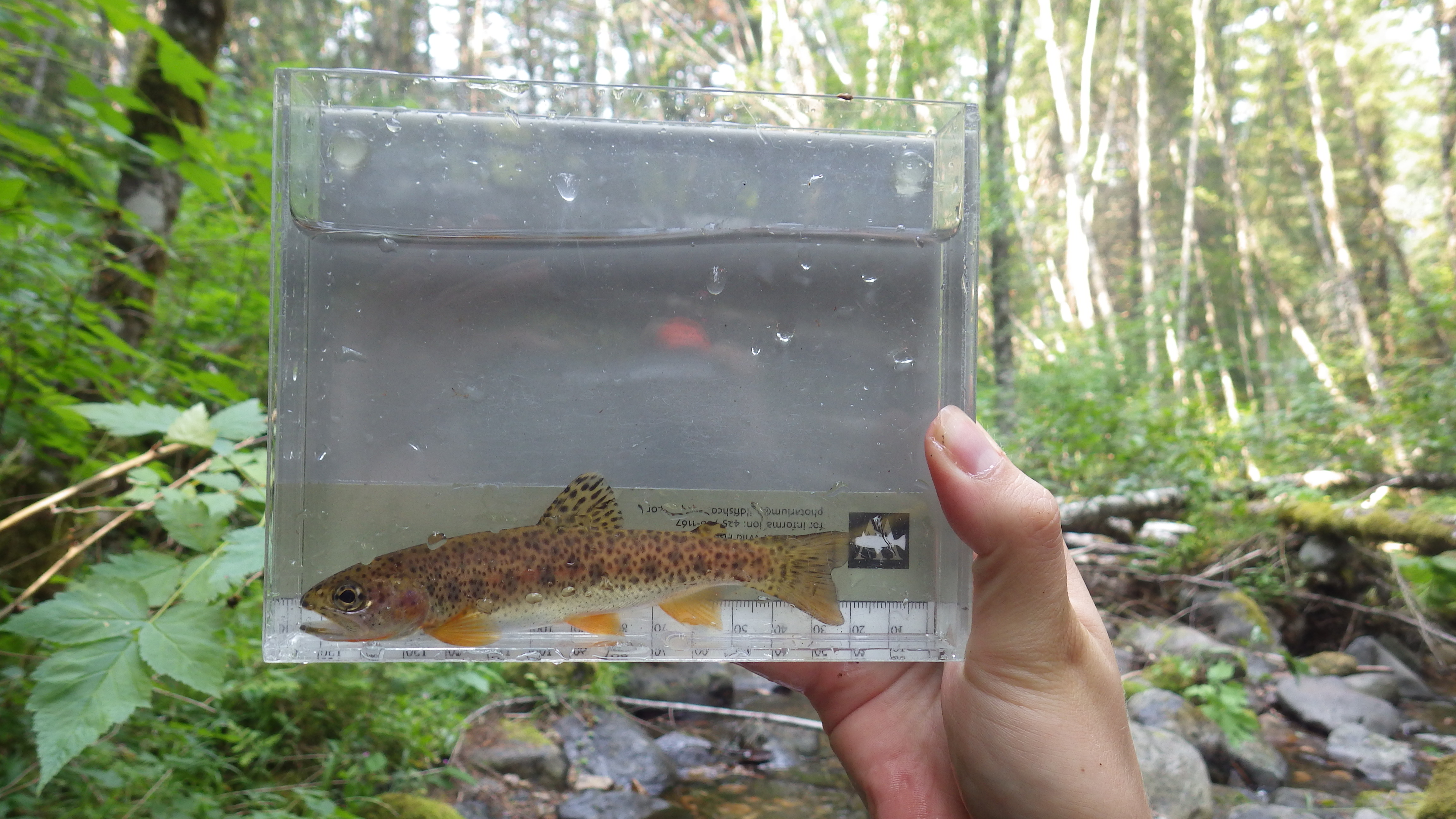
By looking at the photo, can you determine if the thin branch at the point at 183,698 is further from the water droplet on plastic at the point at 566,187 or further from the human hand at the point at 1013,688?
the human hand at the point at 1013,688

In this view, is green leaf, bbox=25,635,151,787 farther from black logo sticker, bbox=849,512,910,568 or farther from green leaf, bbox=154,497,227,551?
black logo sticker, bbox=849,512,910,568

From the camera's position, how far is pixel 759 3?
40.3ft

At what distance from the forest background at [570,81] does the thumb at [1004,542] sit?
92cm

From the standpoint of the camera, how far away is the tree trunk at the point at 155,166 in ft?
9.64

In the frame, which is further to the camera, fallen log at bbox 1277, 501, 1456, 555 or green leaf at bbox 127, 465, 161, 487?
fallen log at bbox 1277, 501, 1456, 555

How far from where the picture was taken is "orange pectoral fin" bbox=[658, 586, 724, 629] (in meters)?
1.22

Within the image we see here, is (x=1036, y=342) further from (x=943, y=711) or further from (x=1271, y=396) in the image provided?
(x=943, y=711)

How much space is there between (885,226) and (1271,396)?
14675 mm

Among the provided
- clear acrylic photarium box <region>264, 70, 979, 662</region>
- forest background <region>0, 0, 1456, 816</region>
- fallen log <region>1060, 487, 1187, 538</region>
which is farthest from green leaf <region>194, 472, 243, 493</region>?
fallen log <region>1060, 487, 1187, 538</region>

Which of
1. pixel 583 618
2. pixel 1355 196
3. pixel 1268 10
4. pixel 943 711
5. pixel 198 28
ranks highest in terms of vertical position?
pixel 1268 10

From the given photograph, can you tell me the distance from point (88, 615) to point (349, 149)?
1.02 m

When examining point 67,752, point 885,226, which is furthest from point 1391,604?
point 67,752

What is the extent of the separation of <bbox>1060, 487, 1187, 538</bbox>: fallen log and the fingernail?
5.54 metres

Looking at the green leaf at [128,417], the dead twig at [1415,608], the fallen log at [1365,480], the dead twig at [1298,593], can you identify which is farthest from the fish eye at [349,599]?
the fallen log at [1365,480]
